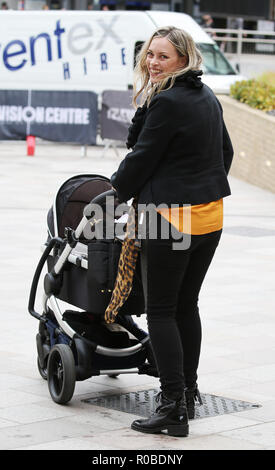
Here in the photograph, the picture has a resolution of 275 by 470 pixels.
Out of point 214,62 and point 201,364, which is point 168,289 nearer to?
point 201,364

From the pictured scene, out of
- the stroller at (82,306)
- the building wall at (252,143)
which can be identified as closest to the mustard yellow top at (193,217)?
the stroller at (82,306)

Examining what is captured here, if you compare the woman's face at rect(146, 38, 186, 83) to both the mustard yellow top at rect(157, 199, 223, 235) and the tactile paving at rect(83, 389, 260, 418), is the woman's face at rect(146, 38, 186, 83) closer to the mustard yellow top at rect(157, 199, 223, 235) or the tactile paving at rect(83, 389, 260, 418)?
the mustard yellow top at rect(157, 199, 223, 235)

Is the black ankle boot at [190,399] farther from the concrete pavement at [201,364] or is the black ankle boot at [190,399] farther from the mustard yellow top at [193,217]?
the mustard yellow top at [193,217]

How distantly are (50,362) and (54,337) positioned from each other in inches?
10.9

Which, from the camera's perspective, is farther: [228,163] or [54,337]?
[54,337]

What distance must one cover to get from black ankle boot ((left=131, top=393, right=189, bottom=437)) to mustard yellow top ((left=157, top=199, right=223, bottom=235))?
2.71 ft

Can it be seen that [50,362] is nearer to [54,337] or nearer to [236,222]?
[54,337]

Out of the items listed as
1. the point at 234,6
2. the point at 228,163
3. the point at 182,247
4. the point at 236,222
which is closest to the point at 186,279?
the point at 182,247

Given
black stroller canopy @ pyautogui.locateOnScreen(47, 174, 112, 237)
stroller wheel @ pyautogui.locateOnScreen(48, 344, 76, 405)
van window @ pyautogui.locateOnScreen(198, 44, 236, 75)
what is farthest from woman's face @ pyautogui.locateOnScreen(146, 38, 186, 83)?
van window @ pyautogui.locateOnScreen(198, 44, 236, 75)

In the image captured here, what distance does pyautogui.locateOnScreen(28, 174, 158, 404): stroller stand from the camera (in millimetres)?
5383

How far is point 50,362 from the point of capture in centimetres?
570

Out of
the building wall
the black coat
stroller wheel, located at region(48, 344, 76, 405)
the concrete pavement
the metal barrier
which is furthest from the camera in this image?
the metal barrier

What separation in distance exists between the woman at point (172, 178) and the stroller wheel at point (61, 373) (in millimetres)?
517

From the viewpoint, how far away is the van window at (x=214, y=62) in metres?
23.6
